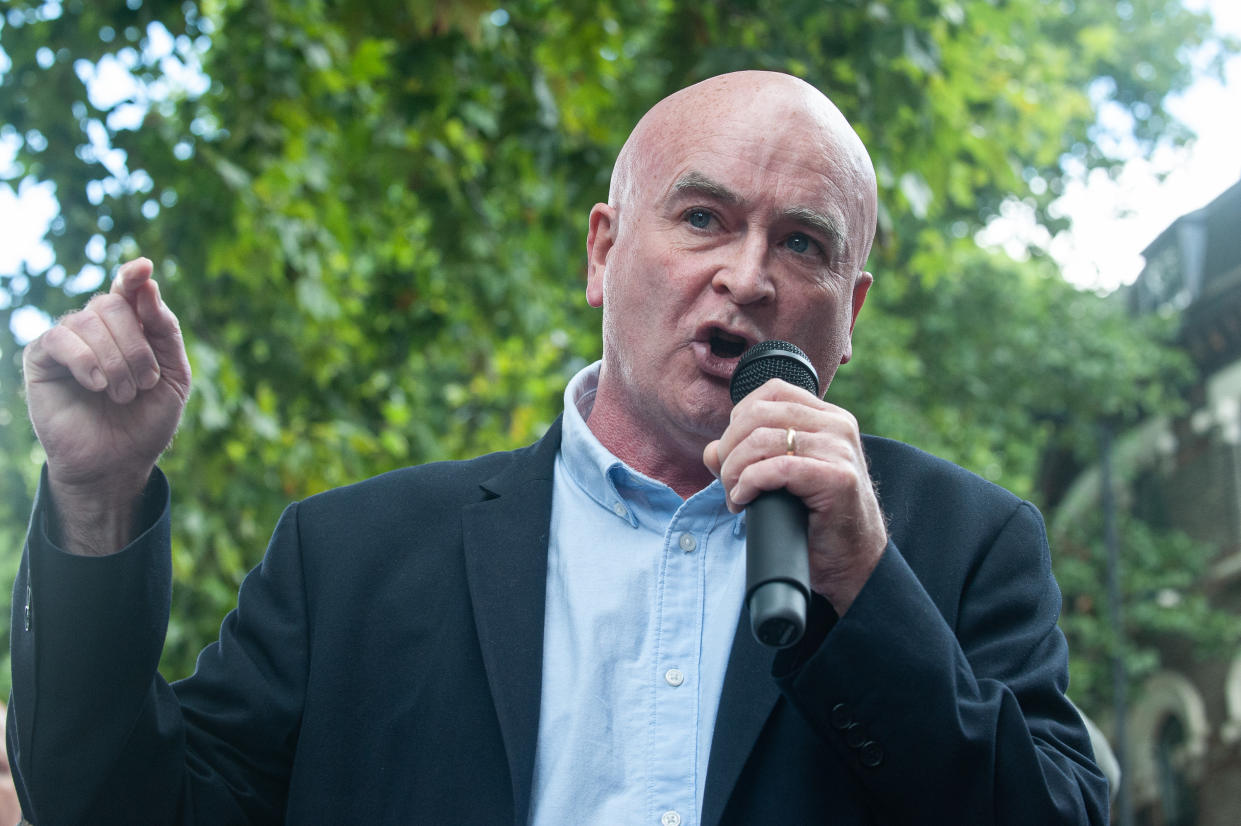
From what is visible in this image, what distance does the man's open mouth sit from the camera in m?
2.08

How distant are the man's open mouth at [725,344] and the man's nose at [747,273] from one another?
5 cm

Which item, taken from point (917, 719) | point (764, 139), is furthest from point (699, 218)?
point (917, 719)

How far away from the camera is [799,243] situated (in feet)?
7.10

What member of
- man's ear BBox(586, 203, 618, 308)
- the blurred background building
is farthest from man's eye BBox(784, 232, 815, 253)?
the blurred background building

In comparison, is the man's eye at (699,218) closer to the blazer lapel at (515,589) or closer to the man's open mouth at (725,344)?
the man's open mouth at (725,344)

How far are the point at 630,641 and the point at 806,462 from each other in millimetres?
528

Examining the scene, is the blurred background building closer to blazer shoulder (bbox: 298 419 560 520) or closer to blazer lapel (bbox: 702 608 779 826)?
blazer shoulder (bbox: 298 419 560 520)

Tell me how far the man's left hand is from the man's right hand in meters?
0.66

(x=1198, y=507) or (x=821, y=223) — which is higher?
(x=1198, y=507)

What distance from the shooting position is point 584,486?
224 centimetres

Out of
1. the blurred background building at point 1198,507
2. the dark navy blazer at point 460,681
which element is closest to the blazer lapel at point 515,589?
the dark navy blazer at point 460,681

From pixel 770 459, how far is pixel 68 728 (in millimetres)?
862

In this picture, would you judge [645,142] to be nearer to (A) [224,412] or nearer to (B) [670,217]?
(B) [670,217]

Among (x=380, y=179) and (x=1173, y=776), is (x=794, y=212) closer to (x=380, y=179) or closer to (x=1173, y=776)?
(x=380, y=179)
